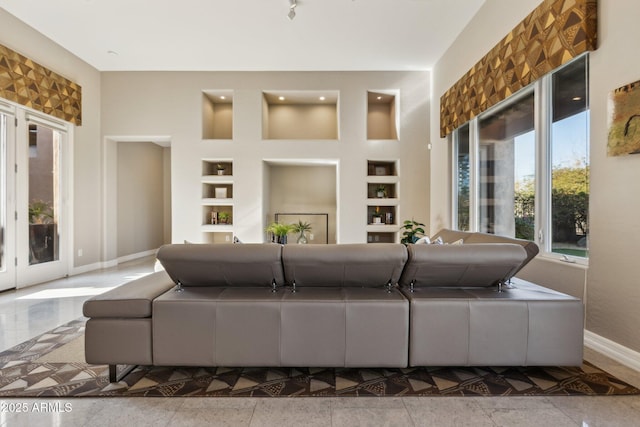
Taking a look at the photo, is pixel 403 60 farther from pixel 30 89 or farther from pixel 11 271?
pixel 11 271

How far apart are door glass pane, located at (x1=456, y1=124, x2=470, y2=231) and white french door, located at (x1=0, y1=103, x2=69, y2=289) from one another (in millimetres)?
6232

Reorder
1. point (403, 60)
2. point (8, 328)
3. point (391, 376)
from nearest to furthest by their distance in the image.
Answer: point (391, 376)
point (8, 328)
point (403, 60)

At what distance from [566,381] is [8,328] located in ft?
14.5

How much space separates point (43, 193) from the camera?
4.80 metres

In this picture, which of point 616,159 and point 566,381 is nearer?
Result: point 566,381

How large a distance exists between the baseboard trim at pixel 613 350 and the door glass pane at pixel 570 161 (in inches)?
25.0

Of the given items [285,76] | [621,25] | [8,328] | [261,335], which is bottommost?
[8,328]

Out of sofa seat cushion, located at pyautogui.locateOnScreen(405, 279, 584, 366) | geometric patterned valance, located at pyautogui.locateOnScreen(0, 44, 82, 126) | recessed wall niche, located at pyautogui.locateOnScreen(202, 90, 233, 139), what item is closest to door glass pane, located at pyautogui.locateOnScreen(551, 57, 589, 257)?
sofa seat cushion, located at pyautogui.locateOnScreen(405, 279, 584, 366)

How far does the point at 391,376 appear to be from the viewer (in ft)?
6.63

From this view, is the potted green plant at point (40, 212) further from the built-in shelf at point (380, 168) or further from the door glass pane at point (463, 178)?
the door glass pane at point (463, 178)

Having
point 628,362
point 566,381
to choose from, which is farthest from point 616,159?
point 566,381

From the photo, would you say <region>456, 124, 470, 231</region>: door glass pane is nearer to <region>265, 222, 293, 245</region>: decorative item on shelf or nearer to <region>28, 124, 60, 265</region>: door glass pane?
<region>265, 222, 293, 245</region>: decorative item on shelf

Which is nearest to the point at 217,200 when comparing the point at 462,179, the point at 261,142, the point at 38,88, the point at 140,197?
the point at 261,142

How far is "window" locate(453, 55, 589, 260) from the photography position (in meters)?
2.69
